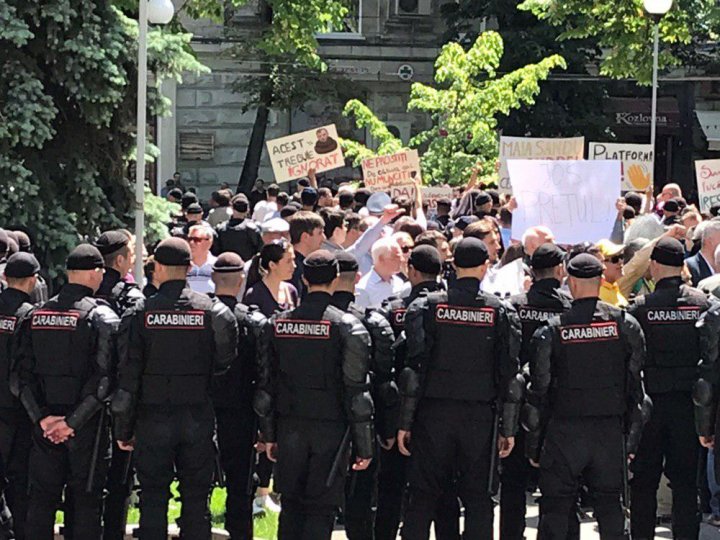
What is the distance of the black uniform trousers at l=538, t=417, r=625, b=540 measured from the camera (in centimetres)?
745

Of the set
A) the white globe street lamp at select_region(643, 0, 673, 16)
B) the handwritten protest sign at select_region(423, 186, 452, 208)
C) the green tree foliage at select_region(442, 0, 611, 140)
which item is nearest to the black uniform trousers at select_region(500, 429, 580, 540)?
the handwritten protest sign at select_region(423, 186, 452, 208)

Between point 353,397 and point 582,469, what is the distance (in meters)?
1.37

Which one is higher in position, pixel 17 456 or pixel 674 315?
pixel 674 315

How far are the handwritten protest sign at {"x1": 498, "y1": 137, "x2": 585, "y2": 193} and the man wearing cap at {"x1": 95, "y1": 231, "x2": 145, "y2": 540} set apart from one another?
9.10 meters

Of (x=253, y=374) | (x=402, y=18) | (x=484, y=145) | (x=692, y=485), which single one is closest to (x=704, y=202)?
(x=484, y=145)

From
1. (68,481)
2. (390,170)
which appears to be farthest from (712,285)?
(390,170)

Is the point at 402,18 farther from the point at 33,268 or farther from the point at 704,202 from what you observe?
the point at 33,268

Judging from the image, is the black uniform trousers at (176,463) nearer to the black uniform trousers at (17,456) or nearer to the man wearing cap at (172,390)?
the man wearing cap at (172,390)

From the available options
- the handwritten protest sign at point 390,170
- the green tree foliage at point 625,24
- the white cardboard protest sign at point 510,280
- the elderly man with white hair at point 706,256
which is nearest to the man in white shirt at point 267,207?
the handwritten protest sign at point 390,170

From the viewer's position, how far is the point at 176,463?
7645 millimetres

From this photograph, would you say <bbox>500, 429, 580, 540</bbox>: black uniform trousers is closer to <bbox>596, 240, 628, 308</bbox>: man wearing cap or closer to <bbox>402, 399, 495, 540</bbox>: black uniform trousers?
<bbox>402, 399, 495, 540</bbox>: black uniform trousers

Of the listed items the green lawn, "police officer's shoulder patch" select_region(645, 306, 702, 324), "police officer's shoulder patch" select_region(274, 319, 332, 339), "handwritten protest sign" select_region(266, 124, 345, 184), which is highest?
"handwritten protest sign" select_region(266, 124, 345, 184)

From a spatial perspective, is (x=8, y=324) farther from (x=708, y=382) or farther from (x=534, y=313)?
(x=708, y=382)

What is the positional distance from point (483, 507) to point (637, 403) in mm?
1068
